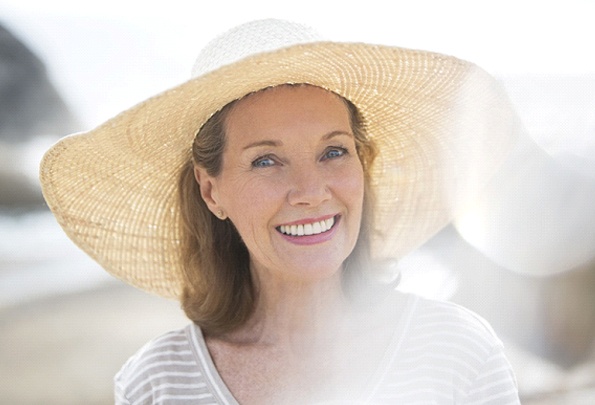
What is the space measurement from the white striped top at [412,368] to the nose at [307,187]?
0.38 metres

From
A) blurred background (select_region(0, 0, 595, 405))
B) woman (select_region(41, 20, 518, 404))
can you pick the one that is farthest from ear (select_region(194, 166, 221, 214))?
blurred background (select_region(0, 0, 595, 405))

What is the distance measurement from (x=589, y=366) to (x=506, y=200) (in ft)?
3.16

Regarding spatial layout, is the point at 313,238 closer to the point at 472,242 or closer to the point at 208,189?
the point at 208,189

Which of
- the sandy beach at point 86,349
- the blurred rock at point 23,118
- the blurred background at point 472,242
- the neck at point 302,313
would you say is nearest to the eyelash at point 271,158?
the neck at point 302,313

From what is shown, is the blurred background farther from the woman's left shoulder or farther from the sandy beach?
the woman's left shoulder

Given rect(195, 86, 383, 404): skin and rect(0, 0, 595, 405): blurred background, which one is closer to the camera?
rect(195, 86, 383, 404): skin

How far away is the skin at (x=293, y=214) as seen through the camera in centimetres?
191

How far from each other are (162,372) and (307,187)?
62 cm

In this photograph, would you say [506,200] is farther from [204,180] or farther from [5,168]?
[5,168]

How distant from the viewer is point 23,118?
6879 millimetres

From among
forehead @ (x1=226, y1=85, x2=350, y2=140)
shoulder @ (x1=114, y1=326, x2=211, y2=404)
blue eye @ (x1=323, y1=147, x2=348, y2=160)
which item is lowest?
shoulder @ (x1=114, y1=326, x2=211, y2=404)


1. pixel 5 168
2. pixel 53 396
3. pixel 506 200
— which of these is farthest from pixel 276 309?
pixel 5 168

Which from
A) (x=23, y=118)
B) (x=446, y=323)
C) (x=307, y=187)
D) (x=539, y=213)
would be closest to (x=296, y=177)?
(x=307, y=187)

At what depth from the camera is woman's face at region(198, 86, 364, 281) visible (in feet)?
6.24
